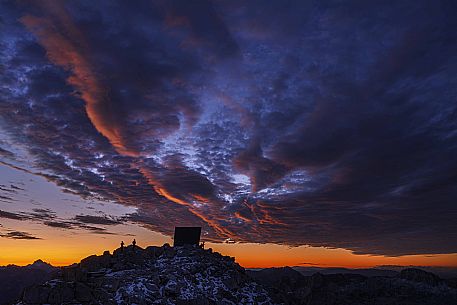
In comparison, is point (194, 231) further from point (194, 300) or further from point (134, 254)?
point (194, 300)

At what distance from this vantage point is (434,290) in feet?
616

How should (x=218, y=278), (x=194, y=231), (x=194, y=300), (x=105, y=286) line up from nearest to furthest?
1. (x=105, y=286)
2. (x=194, y=300)
3. (x=218, y=278)
4. (x=194, y=231)

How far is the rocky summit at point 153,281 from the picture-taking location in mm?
56562

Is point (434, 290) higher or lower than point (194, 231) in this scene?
lower

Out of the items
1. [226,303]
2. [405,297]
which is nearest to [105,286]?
[226,303]

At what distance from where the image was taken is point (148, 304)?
193 ft

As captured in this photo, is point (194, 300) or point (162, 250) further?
point (162, 250)

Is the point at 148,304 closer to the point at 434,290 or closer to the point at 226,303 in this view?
the point at 226,303

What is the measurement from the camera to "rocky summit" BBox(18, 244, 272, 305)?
56562mm

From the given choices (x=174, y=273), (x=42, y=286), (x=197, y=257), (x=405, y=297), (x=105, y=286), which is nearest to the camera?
(x=42, y=286)

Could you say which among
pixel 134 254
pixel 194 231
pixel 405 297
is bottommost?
pixel 405 297

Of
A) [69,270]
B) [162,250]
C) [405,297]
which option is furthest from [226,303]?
[405,297]

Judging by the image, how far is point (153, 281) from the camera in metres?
65.8

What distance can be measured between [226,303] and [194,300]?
294 inches
